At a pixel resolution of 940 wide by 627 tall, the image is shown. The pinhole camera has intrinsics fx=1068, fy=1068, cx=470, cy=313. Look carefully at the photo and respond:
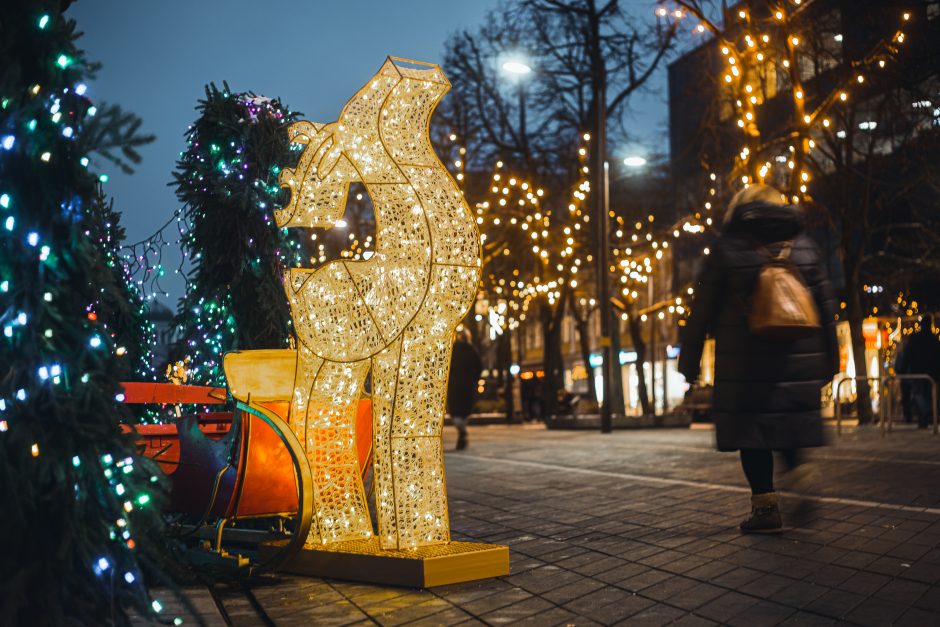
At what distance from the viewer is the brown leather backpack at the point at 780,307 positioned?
20.2ft

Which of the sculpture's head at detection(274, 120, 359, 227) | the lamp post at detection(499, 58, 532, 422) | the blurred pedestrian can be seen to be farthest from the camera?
the lamp post at detection(499, 58, 532, 422)

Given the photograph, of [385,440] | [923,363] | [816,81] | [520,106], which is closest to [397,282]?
[385,440]

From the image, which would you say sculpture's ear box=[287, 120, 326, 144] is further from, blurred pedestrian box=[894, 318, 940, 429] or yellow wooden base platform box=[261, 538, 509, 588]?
blurred pedestrian box=[894, 318, 940, 429]

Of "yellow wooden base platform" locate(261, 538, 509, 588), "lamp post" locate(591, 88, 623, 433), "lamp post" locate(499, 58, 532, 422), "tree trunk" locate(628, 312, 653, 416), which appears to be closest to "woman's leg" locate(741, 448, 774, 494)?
"yellow wooden base platform" locate(261, 538, 509, 588)

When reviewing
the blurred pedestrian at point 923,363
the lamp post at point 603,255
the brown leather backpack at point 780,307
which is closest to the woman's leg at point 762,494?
the brown leather backpack at point 780,307

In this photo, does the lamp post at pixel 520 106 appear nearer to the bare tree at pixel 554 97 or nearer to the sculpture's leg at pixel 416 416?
the bare tree at pixel 554 97

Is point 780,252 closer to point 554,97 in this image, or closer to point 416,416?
point 416,416

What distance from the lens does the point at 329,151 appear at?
5.52m

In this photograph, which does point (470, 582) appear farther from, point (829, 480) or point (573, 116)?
point (573, 116)

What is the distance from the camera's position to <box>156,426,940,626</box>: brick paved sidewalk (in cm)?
447

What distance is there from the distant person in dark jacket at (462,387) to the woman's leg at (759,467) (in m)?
10.4

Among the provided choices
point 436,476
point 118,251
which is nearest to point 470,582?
point 436,476

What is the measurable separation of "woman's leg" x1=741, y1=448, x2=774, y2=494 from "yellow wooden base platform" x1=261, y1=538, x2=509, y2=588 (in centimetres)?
190

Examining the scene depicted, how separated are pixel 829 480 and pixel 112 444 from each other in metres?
7.63
